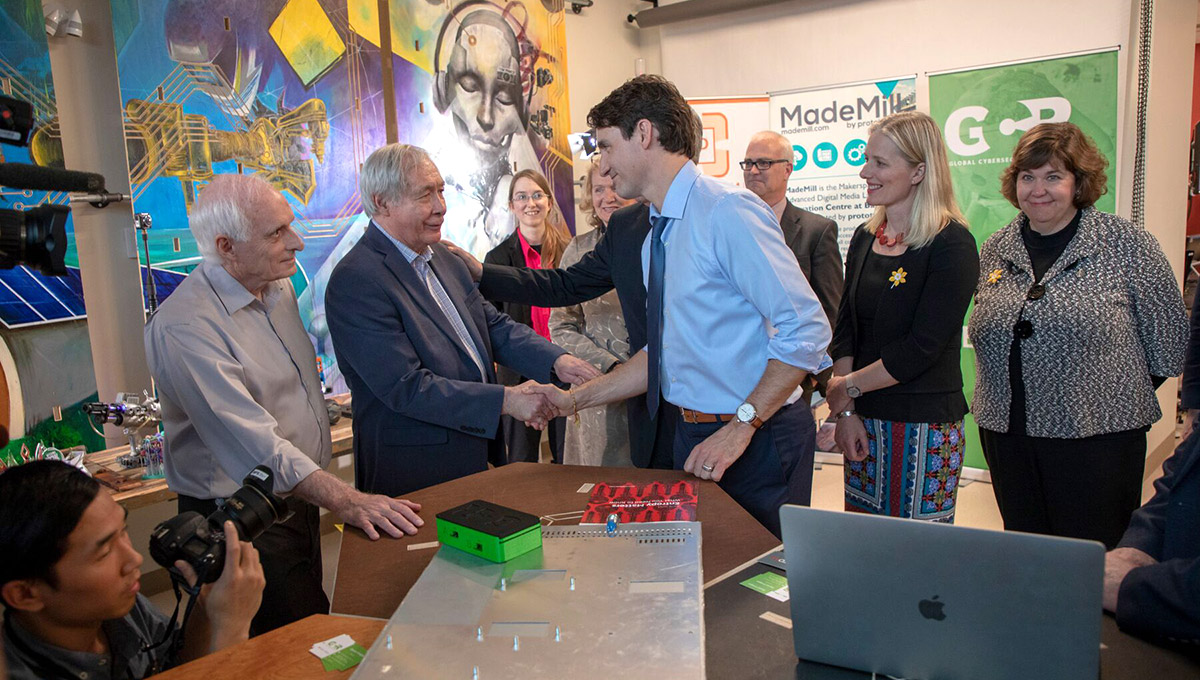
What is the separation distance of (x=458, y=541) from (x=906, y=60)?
4956 millimetres

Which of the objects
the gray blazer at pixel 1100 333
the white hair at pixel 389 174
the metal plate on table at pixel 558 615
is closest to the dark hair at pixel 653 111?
the white hair at pixel 389 174

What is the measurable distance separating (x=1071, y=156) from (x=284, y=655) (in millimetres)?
2632

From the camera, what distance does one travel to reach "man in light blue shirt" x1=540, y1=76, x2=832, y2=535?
1.99 m

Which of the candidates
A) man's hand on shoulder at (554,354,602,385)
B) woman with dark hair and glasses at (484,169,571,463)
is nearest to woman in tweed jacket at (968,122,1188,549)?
man's hand on shoulder at (554,354,602,385)

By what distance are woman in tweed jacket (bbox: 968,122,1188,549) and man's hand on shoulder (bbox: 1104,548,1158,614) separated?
1.21 m

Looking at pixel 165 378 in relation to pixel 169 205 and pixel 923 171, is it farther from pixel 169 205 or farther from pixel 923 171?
pixel 923 171

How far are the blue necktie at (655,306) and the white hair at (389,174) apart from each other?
732 mm

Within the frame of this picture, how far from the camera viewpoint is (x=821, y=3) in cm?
564

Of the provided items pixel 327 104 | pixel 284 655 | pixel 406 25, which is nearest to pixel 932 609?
pixel 284 655

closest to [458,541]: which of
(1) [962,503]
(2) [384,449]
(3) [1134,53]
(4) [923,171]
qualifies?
(2) [384,449]

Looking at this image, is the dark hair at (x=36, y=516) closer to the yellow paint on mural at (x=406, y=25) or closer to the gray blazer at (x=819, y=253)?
the gray blazer at (x=819, y=253)

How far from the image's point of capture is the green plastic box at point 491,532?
152cm

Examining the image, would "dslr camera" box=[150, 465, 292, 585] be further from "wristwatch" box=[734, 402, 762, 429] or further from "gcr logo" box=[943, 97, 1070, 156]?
"gcr logo" box=[943, 97, 1070, 156]

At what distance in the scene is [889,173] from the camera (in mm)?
2643
